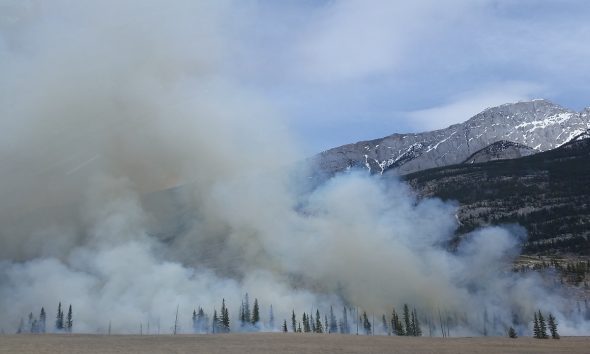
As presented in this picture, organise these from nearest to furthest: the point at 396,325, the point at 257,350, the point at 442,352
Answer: the point at 257,350
the point at 442,352
the point at 396,325

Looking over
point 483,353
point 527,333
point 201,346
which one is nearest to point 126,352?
point 201,346

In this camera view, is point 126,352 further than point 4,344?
No

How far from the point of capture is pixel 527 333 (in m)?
199

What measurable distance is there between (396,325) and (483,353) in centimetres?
9426

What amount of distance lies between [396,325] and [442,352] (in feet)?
311

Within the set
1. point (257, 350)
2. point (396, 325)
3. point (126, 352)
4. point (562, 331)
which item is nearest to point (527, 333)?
point (562, 331)

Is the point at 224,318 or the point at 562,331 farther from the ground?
the point at 224,318

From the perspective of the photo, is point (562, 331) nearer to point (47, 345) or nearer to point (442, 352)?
point (442, 352)

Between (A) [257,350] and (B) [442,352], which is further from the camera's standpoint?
(B) [442,352]

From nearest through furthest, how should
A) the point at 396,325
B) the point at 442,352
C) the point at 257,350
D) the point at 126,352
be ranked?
the point at 126,352
the point at 257,350
the point at 442,352
the point at 396,325

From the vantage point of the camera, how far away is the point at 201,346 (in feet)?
326

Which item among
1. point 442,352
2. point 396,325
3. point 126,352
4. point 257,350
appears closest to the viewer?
point 126,352

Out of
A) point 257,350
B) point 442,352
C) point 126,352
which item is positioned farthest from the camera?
point 442,352

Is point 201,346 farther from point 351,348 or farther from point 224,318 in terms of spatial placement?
point 224,318
